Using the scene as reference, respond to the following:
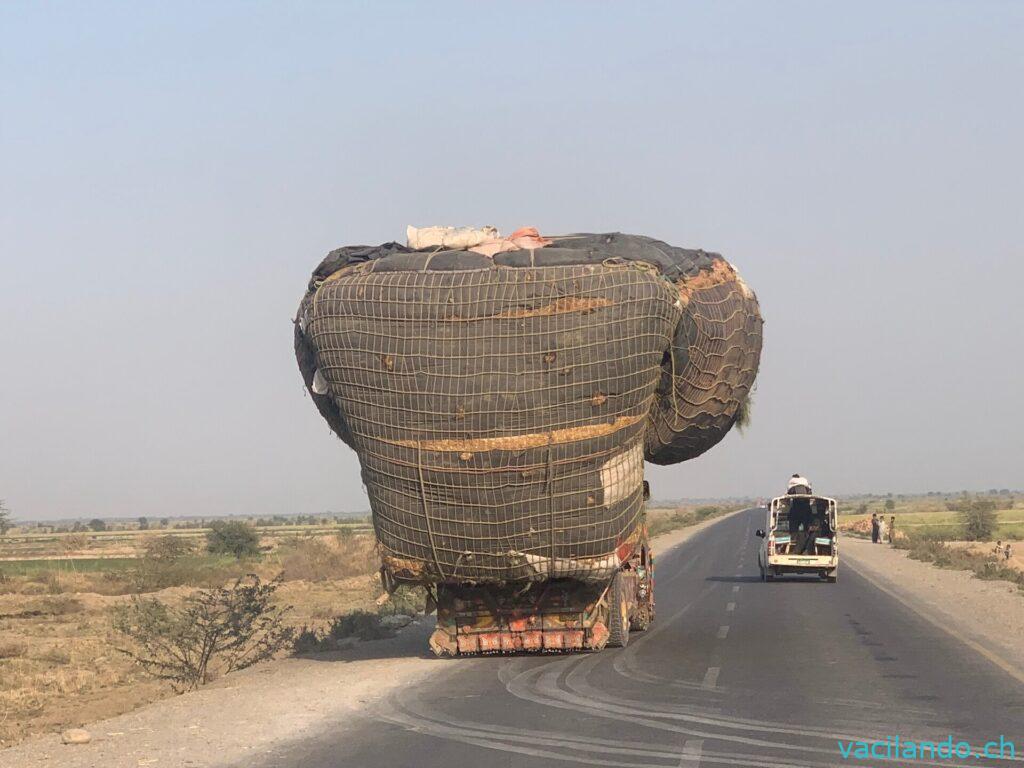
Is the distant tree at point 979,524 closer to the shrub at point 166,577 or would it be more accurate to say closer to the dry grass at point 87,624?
the dry grass at point 87,624

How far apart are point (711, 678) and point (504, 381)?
13.2 feet

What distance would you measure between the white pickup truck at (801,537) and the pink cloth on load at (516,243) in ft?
58.4

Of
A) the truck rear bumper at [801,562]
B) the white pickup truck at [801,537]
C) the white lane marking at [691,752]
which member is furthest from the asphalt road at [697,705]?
the truck rear bumper at [801,562]

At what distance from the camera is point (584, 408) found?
13.0m

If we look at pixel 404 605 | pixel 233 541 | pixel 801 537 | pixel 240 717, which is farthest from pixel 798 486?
pixel 233 541

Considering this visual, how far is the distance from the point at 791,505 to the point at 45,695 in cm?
2089

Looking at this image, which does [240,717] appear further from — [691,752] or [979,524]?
[979,524]

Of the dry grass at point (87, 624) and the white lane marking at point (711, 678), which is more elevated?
the white lane marking at point (711, 678)

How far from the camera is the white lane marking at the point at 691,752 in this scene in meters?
8.20

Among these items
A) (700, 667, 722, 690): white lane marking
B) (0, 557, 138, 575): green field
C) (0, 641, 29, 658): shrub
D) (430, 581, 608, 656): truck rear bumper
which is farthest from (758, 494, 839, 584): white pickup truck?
(0, 557, 138, 575): green field

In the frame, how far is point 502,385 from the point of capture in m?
12.9

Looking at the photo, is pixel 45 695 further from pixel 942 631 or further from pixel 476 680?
pixel 942 631

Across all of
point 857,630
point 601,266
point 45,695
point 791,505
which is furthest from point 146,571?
point 601,266

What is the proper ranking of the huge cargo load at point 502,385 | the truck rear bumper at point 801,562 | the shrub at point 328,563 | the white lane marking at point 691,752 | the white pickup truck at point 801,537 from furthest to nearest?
the shrub at point 328,563, the truck rear bumper at point 801,562, the white pickup truck at point 801,537, the huge cargo load at point 502,385, the white lane marking at point 691,752
